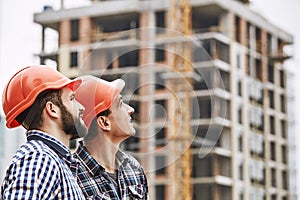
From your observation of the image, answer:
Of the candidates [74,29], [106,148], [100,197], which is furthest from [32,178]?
[74,29]

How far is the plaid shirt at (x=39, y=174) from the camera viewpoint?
176 centimetres

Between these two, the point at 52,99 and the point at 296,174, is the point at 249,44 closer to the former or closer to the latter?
the point at 296,174

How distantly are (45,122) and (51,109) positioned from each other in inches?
1.1

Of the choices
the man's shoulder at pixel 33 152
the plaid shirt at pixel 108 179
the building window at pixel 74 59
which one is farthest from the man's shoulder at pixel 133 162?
the building window at pixel 74 59

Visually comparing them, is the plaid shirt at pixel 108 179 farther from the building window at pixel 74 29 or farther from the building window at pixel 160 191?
the building window at pixel 74 29

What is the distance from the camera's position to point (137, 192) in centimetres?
222

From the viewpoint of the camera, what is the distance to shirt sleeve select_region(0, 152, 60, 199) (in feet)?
5.75

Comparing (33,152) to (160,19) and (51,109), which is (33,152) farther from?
(160,19)

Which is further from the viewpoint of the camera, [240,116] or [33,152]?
[240,116]

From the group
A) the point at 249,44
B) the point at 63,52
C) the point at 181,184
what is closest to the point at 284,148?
the point at 249,44

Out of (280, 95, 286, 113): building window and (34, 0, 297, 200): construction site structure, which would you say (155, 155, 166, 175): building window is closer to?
(34, 0, 297, 200): construction site structure

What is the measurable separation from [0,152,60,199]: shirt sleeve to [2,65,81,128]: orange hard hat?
4.7 inches

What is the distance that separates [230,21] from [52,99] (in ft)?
99.4

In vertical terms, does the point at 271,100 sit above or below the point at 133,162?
above
